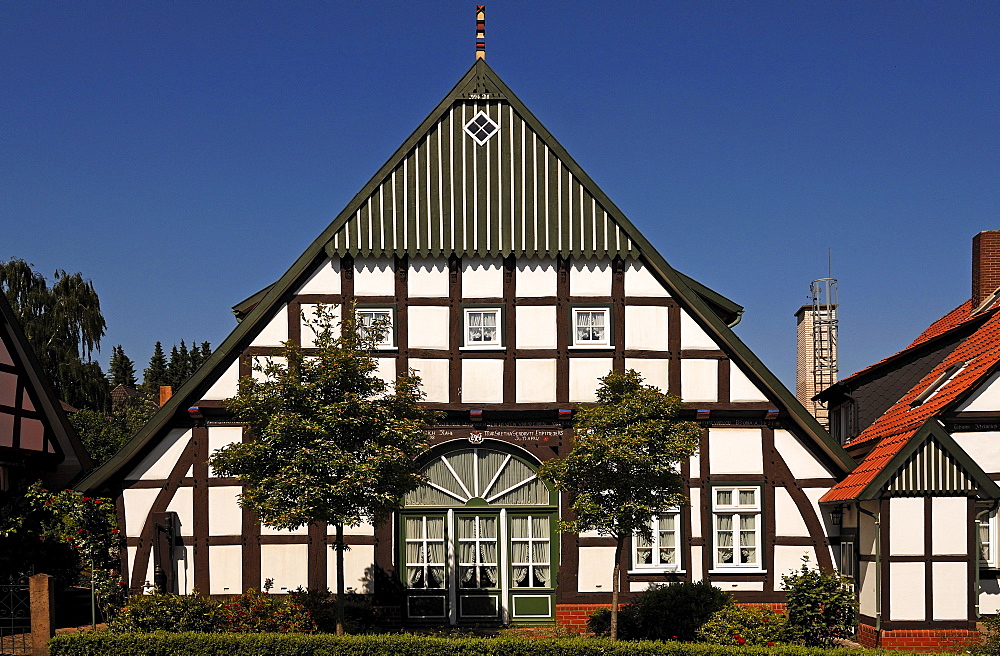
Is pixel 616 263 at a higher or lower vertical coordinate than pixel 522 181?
lower

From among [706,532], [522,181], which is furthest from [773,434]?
[522,181]

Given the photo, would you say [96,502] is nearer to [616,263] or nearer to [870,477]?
[616,263]

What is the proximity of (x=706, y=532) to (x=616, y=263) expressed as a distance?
5.45 meters

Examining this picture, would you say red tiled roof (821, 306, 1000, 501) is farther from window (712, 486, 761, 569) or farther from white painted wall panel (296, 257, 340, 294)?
white painted wall panel (296, 257, 340, 294)

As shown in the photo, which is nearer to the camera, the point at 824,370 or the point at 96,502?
the point at 96,502

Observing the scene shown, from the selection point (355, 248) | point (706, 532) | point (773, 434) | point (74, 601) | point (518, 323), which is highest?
point (355, 248)

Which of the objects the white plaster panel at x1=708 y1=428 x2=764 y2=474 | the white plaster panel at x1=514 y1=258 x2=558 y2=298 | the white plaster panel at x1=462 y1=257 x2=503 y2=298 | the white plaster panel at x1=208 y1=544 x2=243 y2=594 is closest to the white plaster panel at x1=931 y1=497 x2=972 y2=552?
the white plaster panel at x1=708 y1=428 x2=764 y2=474

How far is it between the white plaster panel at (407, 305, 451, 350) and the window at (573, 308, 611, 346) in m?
2.52

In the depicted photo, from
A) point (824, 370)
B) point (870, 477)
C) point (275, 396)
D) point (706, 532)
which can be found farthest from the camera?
point (824, 370)

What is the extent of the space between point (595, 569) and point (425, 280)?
644 cm

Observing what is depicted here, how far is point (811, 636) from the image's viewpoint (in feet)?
59.2

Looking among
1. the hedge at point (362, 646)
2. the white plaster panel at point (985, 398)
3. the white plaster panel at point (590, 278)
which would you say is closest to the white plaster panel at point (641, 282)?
the white plaster panel at point (590, 278)

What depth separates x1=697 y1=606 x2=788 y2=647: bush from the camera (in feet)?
58.8

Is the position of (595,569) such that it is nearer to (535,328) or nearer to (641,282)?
(535,328)
